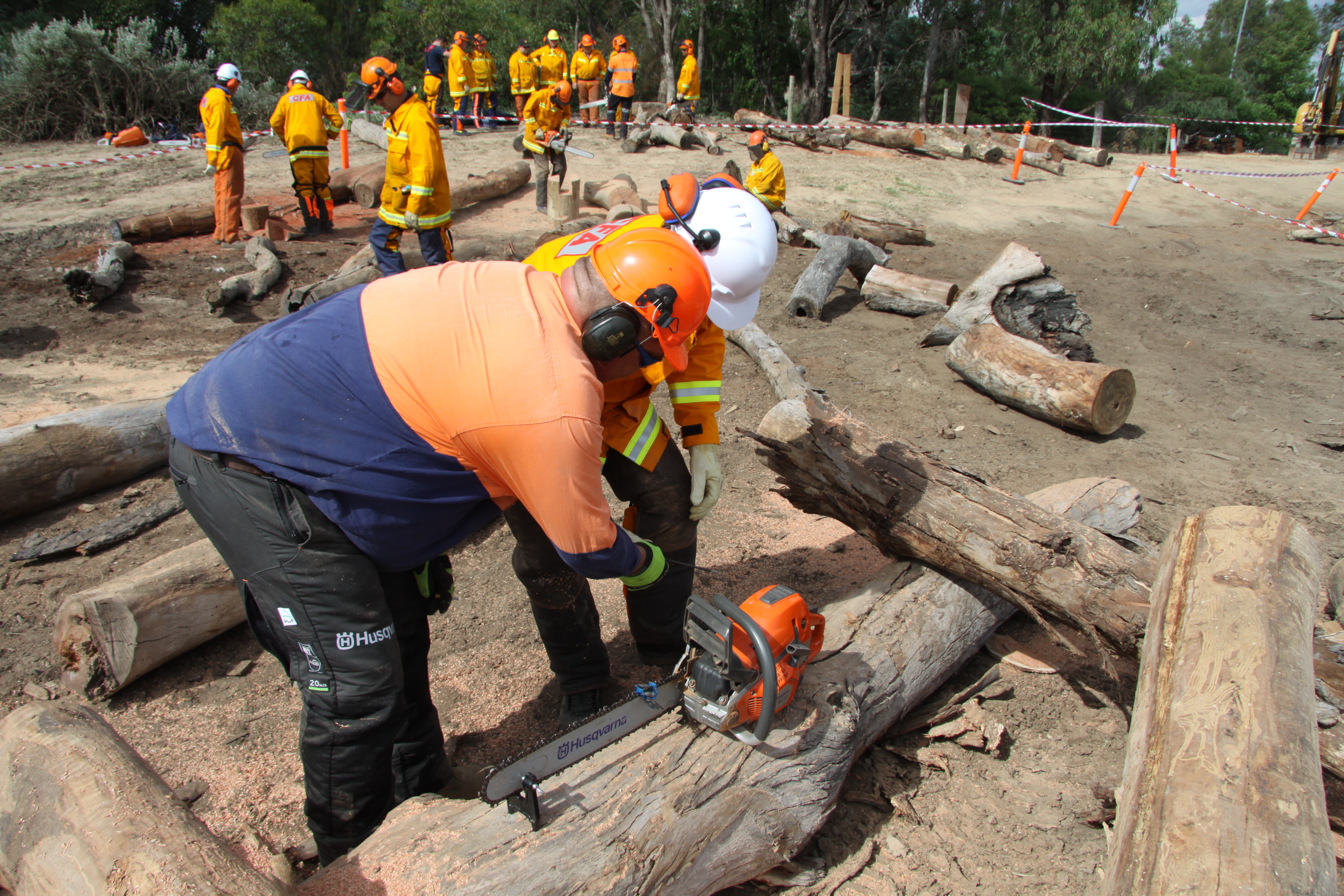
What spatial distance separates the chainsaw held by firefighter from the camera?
1882mm

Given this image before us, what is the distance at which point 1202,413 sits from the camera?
5.61 meters

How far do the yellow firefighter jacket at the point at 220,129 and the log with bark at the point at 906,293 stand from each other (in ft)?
23.9

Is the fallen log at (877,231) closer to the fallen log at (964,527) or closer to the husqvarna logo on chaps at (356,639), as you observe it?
the fallen log at (964,527)

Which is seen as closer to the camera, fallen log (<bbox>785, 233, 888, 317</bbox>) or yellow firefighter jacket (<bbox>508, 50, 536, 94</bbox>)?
fallen log (<bbox>785, 233, 888, 317</bbox>)

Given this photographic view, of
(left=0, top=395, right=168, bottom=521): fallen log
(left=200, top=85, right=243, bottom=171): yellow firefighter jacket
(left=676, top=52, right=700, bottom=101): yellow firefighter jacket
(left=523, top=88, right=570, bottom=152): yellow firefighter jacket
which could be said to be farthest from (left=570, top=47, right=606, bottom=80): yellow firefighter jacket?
(left=0, top=395, right=168, bottom=521): fallen log

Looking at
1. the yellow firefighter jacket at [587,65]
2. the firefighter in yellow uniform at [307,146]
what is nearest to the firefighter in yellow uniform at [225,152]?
the firefighter in yellow uniform at [307,146]

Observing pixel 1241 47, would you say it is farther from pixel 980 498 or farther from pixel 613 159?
pixel 980 498

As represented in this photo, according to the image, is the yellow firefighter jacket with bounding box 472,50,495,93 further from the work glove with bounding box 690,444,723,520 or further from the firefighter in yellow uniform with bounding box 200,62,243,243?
the work glove with bounding box 690,444,723,520

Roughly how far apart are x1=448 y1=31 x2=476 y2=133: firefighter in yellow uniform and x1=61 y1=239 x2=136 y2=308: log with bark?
10.0 m

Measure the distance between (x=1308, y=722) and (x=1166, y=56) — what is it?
4206 cm

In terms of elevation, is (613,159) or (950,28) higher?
(950,28)

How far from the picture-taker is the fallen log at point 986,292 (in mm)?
6480

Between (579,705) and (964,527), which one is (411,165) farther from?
(964,527)

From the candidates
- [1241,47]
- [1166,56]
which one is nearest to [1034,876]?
[1166,56]
